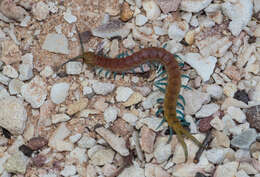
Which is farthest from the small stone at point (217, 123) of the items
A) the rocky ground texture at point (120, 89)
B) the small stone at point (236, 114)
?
the small stone at point (236, 114)

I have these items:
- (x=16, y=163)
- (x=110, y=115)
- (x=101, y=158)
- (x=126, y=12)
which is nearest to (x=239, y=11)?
(x=126, y=12)

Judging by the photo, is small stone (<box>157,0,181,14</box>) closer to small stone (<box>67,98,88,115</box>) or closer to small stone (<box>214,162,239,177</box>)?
small stone (<box>67,98,88,115</box>)

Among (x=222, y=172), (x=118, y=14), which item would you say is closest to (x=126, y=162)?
(x=222, y=172)

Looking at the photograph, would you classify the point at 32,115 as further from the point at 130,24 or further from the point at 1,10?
the point at 130,24

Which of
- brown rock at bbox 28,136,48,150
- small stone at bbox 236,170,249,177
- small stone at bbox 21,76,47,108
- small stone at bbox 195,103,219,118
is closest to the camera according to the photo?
small stone at bbox 236,170,249,177

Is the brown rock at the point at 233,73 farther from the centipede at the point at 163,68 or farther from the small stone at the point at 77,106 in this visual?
the small stone at the point at 77,106

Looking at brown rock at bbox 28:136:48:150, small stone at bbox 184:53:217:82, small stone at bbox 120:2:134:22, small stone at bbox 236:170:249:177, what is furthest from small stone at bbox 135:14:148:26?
small stone at bbox 236:170:249:177

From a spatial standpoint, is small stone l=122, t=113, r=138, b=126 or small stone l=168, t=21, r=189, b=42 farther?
small stone l=168, t=21, r=189, b=42
